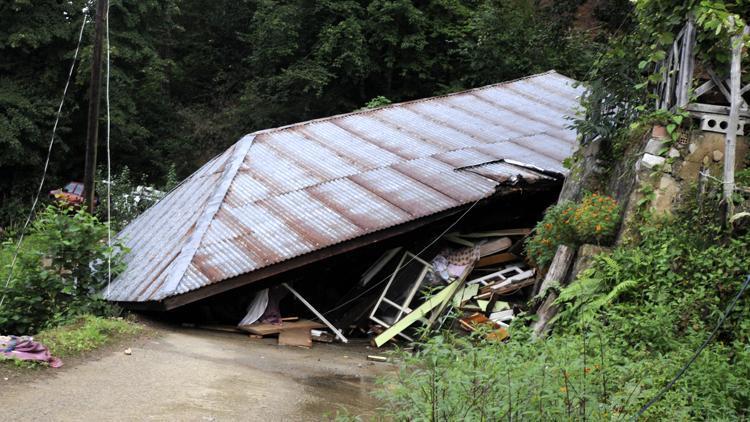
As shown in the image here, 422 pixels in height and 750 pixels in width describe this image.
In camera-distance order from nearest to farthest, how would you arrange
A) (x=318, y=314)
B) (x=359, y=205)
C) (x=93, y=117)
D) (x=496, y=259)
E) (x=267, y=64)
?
(x=318, y=314) < (x=359, y=205) < (x=496, y=259) < (x=93, y=117) < (x=267, y=64)

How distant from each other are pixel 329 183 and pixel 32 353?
237 inches

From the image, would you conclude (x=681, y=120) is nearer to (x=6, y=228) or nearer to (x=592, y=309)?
(x=592, y=309)

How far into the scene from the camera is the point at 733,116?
7.83m

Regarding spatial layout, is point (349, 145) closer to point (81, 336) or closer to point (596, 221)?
point (596, 221)

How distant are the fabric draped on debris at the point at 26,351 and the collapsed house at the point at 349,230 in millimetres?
2127

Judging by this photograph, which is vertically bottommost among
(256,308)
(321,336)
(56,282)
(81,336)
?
(321,336)

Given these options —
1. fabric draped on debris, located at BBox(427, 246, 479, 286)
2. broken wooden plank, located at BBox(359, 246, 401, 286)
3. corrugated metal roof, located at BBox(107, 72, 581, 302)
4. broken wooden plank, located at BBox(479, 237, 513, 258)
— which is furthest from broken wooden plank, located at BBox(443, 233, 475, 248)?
broken wooden plank, located at BBox(359, 246, 401, 286)

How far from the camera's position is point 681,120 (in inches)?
325

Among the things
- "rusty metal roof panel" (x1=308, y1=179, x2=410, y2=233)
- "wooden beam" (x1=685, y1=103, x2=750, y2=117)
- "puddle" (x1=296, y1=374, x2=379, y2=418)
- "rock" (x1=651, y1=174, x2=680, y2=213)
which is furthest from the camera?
"rusty metal roof panel" (x1=308, y1=179, x2=410, y2=233)

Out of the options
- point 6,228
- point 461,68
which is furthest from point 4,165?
point 461,68

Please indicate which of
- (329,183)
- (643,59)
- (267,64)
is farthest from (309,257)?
(267,64)

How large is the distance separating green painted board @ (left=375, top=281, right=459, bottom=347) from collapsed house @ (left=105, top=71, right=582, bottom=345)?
0.07 feet

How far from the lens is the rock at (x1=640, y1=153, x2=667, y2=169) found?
27.5 ft

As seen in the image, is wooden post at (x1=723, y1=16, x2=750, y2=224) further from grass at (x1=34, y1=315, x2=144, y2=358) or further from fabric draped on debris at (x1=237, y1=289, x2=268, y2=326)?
grass at (x1=34, y1=315, x2=144, y2=358)
